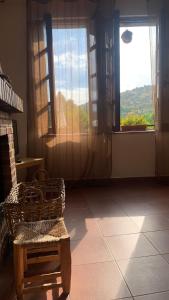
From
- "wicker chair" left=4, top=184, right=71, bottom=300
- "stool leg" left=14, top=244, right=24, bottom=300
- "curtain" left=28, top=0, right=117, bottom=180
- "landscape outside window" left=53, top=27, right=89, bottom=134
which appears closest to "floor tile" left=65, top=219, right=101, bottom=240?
"wicker chair" left=4, top=184, right=71, bottom=300

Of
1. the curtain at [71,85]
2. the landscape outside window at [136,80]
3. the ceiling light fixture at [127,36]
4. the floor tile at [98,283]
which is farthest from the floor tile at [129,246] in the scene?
the ceiling light fixture at [127,36]

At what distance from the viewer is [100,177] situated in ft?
12.5

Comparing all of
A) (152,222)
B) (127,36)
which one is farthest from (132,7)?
(152,222)

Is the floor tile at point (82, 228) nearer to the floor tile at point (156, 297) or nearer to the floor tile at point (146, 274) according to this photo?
the floor tile at point (146, 274)

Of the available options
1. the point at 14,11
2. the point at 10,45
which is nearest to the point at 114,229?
the point at 10,45

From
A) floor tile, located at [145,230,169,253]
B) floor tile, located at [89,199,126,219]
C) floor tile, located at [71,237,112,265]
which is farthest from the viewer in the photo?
floor tile, located at [89,199,126,219]

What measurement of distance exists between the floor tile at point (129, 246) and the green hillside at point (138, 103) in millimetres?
2181

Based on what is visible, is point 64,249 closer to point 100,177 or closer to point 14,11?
point 100,177

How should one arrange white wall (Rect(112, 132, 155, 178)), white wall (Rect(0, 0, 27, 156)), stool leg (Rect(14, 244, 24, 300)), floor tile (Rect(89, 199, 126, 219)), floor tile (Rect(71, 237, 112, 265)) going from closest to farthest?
stool leg (Rect(14, 244, 24, 300)) < floor tile (Rect(71, 237, 112, 265)) < floor tile (Rect(89, 199, 126, 219)) < white wall (Rect(0, 0, 27, 156)) < white wall (Rect(112, 132, 155, 178))

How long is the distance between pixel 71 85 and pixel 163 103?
1.30 m

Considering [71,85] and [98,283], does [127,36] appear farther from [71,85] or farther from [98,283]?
[98,283]

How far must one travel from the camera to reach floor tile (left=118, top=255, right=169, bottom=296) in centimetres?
149

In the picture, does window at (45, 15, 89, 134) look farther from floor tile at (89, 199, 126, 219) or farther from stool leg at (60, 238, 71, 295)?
stool leg at (60, 238, 71, 295)

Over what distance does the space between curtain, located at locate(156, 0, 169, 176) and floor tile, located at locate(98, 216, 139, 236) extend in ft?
4.99
